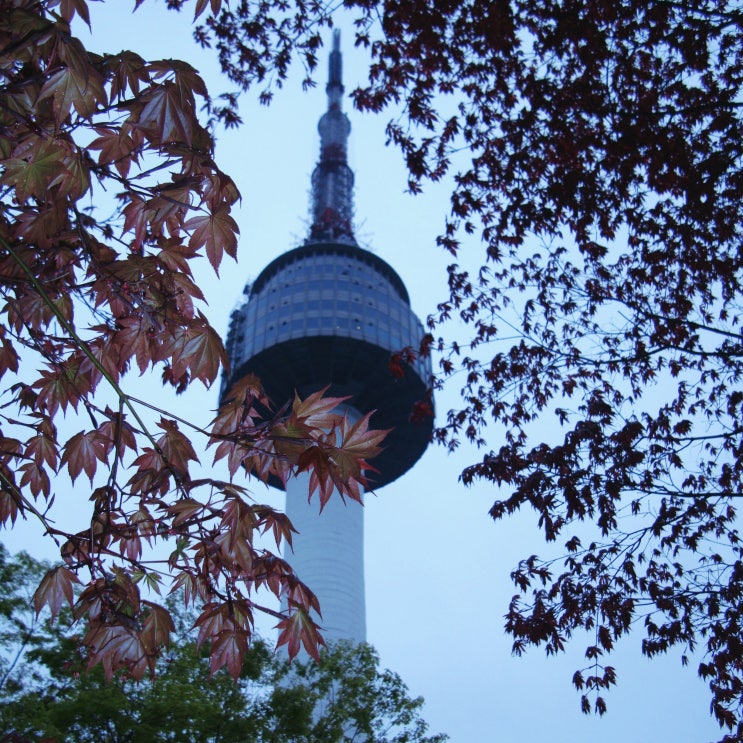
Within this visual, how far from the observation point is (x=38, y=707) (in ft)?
33.4

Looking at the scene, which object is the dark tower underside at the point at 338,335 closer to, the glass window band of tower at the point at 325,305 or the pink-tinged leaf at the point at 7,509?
the glass window band of tower at the point at 325,305

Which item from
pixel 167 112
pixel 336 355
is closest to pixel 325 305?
pixel 336 355

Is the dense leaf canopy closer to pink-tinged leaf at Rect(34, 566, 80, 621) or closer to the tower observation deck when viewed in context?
pink-tinged leaf at Rect(34, 566, 80, 621)

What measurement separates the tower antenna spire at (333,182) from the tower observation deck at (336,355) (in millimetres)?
2043

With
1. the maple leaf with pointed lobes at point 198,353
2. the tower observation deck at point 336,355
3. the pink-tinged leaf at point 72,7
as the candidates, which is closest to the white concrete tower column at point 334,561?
the tower observation deck at point 336,355

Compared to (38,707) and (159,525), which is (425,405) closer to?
(159,525)

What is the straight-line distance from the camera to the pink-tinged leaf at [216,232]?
2832 mm

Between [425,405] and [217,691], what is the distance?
7272 millimetres

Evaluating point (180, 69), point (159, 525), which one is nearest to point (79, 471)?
point (159, 525)

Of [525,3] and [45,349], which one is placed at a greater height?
[525,3]

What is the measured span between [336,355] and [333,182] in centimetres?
1899

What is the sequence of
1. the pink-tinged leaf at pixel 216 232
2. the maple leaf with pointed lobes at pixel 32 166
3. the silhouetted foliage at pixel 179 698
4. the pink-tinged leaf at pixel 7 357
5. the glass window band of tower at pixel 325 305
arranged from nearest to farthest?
the maple leaf with pointed lobes at pixel 32 166 < the pink-tinged leaf at pixel 216 232 < the pink-tinged leaf at pixel 7 357 < the silhouetted foliage at pixel 179 698 < the glass window band of tower at pixel 325 305

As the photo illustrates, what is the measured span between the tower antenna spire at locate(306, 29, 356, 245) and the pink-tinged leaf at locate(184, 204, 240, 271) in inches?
1915

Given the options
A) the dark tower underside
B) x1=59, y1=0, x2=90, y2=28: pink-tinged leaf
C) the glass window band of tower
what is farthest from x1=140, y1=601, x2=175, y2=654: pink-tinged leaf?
the glass window band of tower
